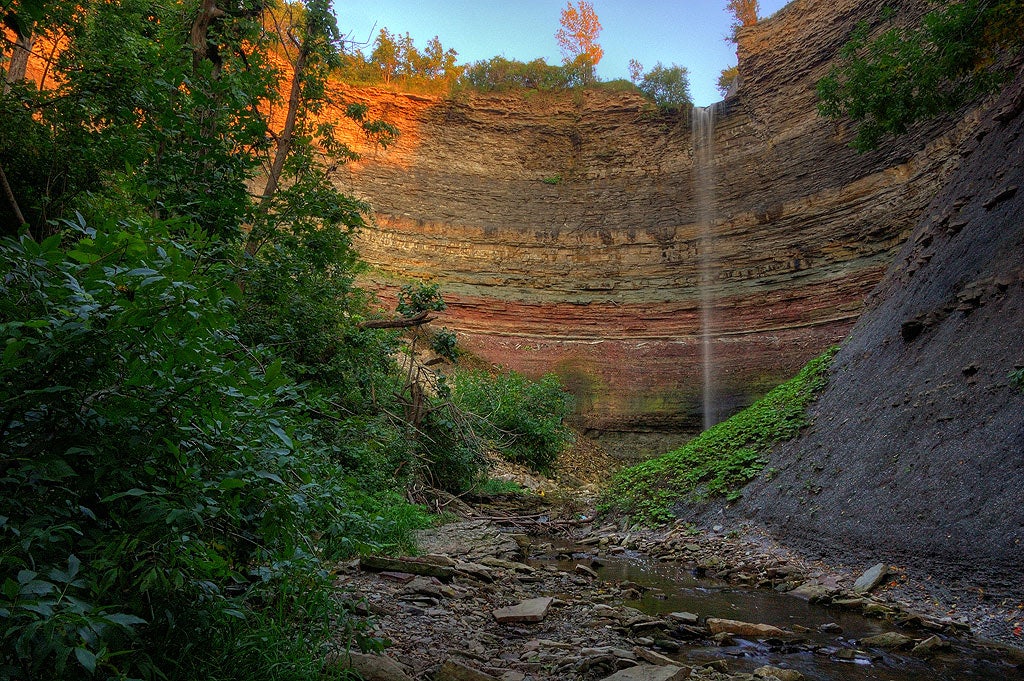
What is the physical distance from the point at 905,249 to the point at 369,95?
23687 mm

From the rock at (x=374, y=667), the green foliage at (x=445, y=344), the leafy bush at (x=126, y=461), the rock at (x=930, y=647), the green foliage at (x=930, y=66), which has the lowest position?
the rock at (x=930, y=647)

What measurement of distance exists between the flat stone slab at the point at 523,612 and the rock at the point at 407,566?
0.72 metres

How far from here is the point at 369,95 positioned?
26.3 m

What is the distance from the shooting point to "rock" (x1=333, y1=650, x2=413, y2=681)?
2.69 m

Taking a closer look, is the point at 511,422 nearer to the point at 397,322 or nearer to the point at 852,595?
the point at 397,322

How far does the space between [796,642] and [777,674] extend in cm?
85

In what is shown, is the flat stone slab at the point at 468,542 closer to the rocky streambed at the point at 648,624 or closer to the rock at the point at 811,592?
the rocky streambed at the point at 648,624

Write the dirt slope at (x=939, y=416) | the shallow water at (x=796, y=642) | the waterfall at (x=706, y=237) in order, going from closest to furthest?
the shallow water at (x=796, y=642), the dirt slope at (x=939, y=416), the waterfall at (x=706, y=237)

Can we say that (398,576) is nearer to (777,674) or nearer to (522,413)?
(777,674)

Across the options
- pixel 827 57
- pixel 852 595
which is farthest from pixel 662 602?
pixel 827 57

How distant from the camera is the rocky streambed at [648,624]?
3.44 meters

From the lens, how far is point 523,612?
4.46m

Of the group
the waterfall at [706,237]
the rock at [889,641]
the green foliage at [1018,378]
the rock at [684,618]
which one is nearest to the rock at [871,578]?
the rock at [889,641]

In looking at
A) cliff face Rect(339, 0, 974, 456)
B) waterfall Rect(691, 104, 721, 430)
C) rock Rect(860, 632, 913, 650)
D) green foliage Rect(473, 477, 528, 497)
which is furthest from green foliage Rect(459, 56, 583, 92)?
rock Rect(860, 632, 913, 650)
